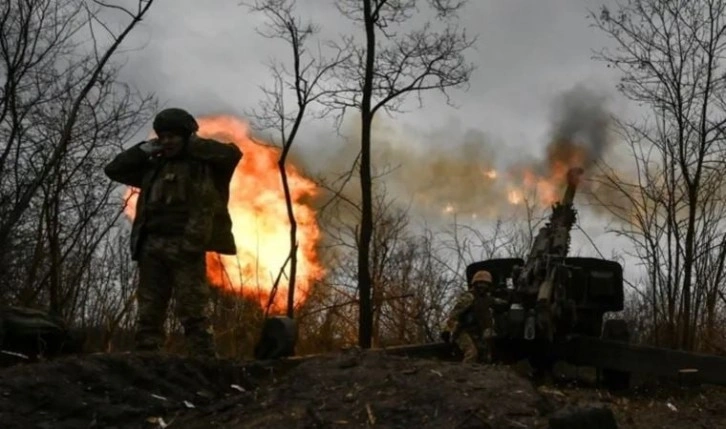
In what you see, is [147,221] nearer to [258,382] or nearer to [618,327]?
[258,382]

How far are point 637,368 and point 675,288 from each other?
17.1ft

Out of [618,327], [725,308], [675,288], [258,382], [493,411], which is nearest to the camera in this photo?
[493,411]

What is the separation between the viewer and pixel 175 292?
7.24m

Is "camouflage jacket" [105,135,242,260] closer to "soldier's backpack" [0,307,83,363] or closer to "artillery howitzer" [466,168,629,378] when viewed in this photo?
"soldier's backpack" [0,307,83,363]

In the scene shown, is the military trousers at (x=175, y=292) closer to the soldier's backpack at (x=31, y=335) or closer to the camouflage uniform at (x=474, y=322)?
the soldier's backpack at (x=31, y=335)

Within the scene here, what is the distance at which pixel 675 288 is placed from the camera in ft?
46.3

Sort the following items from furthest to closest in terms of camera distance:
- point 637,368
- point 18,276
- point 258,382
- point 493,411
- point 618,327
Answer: point 18,276
point 618,327
point 637,368
point 258,382
point 493,411

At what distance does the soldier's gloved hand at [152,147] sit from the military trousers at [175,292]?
2.21ft

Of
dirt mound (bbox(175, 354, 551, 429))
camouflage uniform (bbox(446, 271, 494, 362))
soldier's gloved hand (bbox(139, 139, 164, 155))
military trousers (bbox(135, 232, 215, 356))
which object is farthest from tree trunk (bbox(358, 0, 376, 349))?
dirt mound (bbox(175, 354, 551, 429))

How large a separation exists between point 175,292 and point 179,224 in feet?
1.73

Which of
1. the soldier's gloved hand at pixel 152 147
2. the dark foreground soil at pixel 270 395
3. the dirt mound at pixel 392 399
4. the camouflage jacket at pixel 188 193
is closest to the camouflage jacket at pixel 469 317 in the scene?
the camouflage jacket at pixel 188 193

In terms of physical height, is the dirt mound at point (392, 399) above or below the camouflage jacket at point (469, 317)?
below

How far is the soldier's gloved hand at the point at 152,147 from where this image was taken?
23.9 ft

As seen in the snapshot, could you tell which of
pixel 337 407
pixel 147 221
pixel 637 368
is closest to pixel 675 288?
pixel 637 368
